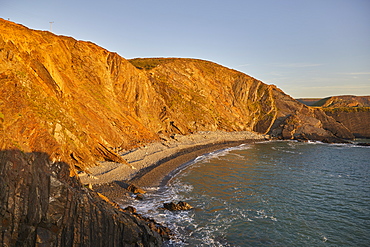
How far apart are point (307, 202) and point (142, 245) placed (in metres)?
19.4

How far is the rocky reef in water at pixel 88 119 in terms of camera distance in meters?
12.7

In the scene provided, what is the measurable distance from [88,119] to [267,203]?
90.2 feet

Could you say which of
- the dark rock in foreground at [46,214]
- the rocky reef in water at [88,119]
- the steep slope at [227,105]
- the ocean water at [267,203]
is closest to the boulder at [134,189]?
the ocean water at [267,203]

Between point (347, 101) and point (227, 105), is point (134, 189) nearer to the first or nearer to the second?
point (227, 105)

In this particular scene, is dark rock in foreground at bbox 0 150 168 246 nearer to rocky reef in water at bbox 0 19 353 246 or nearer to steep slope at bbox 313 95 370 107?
rocky reef in water at bbox 0 19 353 246

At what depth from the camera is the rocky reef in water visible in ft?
41.7

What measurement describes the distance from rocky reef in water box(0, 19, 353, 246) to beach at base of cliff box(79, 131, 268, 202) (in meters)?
2.15

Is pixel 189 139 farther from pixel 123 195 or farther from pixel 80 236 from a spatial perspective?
pixel 80 236

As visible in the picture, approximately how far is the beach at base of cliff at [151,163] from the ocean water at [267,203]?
99.1 inches

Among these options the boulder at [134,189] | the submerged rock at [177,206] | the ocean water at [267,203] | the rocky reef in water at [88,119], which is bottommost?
the ocean water at [267,203]

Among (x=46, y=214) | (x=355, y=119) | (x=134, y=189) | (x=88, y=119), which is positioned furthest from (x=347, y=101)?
(x=46, y=214)

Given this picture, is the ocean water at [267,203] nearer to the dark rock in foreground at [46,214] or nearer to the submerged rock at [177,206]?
the submerged rock at [177,206]

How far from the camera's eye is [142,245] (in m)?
14.6

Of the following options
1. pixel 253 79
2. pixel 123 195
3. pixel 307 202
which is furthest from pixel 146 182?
pixel 253 79
